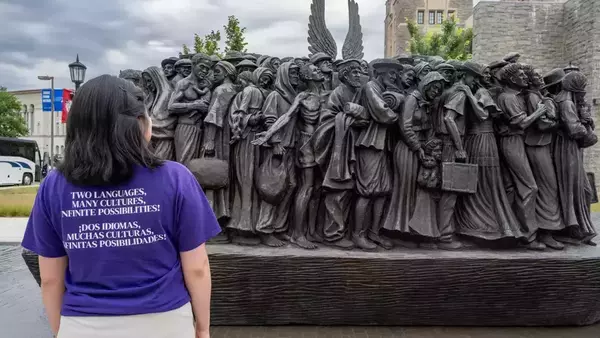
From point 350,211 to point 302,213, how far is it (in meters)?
0.54

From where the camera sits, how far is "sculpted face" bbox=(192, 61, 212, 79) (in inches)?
206

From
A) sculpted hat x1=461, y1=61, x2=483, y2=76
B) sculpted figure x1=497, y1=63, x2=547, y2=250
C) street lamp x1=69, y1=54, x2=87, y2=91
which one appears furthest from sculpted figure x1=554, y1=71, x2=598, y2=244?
street lamp x1=69, y1=54, x2=87, y2=91

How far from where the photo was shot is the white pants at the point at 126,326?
1.64m

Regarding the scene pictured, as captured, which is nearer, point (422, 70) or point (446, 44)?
point (422, 70)

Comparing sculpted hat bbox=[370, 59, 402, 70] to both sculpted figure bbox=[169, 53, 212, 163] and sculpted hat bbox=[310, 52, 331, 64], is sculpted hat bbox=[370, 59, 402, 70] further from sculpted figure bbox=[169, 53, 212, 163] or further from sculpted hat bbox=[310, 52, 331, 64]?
sculpted figure bbox=[169, 53, 212, 163]

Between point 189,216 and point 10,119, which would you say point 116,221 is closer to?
point 189,216

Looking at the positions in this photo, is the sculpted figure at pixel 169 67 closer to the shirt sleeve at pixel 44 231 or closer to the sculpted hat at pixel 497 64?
the sculpted hat at pixel 497 64

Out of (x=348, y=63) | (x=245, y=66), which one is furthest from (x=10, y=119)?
(x=348, y=63)

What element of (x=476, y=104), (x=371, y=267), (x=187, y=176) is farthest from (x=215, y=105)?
(x=187, y=176)

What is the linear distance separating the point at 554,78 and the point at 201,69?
4107mm

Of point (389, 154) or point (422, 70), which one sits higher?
point (422, 70)

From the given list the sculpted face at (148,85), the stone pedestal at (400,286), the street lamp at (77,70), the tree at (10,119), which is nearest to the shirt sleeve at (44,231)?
the stone pedestal at (400,286)

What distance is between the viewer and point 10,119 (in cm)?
4034

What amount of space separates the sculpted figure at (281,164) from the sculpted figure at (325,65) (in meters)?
0.50
